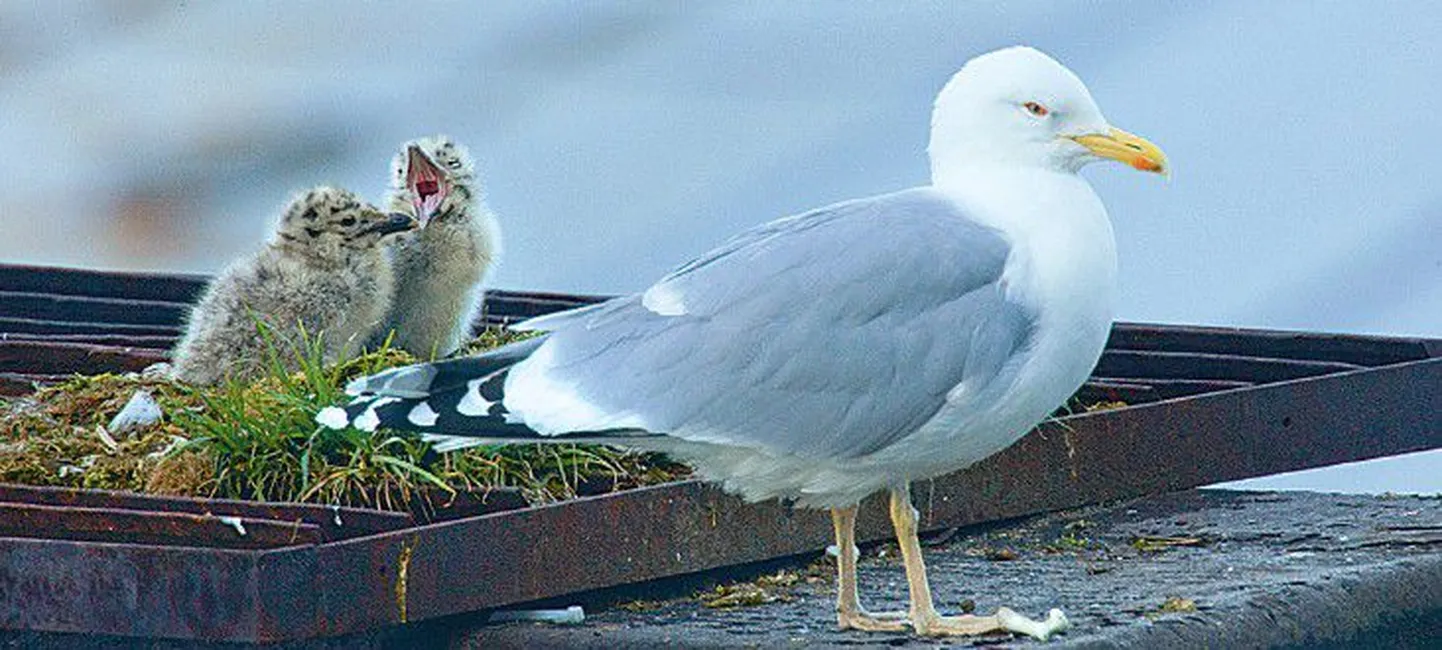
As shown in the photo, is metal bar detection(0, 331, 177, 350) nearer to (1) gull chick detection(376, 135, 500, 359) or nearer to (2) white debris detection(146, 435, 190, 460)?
(1) gull chick detection(376, 135, 500, 359)

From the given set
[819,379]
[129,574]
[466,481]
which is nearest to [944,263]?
[819,379]

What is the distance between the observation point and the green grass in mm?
3420

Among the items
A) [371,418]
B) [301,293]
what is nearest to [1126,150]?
[371,418]

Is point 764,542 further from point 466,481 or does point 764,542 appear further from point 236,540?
point 236,540

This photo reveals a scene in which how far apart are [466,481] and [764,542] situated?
1.34 feet

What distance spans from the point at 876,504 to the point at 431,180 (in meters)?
1.25

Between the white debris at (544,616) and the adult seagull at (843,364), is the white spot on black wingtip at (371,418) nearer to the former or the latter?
the adult seagull at (843,364)

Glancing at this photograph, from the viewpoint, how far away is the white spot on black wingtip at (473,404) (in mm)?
3195

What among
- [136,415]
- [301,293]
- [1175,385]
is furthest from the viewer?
[301,293]

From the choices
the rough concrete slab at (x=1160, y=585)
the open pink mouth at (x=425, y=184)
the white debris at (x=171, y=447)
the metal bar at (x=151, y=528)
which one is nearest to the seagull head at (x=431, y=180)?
the open pink mouth at (x=425, y=184)

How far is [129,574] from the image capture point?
9.86 ft

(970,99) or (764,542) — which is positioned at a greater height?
(970,99)

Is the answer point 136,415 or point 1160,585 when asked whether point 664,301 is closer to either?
point 1160,585

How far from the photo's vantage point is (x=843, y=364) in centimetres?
324
